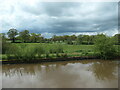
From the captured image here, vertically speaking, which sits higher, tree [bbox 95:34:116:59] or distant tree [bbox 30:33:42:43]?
distant tree [bbox 30:33:42:43]

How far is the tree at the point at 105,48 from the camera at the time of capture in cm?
1188

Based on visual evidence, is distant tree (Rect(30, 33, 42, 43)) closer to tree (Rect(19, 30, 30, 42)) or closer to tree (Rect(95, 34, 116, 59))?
tree (Rect(19, 30, 30, 42))

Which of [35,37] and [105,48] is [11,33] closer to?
[35,37]

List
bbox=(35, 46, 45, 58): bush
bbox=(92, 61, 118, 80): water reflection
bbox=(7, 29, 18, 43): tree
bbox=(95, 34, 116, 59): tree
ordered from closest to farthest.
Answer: bbox=(92, 61, 118, 80): water reflection → bbox=(35, 46, 45, 58): bush → bbox=(95, 34, 116, 59): tree → bbox=(7, 29, 18, 43): tree

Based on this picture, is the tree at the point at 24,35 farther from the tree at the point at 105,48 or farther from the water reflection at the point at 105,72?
the water reflection at the point at 105,72

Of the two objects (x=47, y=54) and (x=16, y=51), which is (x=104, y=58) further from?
(x=16, y=51)

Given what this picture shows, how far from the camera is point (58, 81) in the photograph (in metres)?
5.85

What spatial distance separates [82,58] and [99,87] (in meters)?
7.02

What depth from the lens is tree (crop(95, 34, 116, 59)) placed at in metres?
11.9

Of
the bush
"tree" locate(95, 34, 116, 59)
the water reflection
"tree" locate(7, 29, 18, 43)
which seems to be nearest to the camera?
the water reflection

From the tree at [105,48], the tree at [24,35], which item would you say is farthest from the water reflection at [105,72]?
the tree at [24,35]

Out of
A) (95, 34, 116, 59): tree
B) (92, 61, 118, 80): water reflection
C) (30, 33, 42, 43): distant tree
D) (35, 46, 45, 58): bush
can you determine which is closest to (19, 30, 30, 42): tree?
(30, 33, 42, 43): distant tree

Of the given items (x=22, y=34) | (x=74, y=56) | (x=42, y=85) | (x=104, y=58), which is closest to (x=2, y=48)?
(x=42, y=85)

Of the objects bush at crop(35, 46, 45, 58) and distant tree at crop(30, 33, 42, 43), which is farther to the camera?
distant tree at crop(30, 33, 42, 43)
